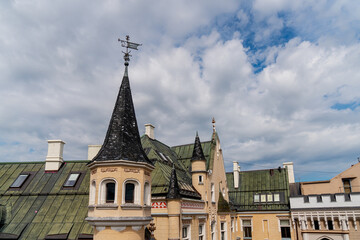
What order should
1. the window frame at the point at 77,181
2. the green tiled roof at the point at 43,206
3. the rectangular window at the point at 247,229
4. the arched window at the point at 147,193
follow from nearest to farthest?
1. the arched window at the point at 147,193
2. the green tiled roof at the point at 43,206
3. the window frame at the point at 77,181
4. the rectangular window at the point at 247,229

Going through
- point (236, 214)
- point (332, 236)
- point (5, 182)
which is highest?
point (5, 182)

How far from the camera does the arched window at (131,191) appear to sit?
13.4 metres

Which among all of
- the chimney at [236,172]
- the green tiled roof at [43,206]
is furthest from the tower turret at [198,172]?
the chimney at [236,172]

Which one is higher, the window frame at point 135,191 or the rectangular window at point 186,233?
the window frame at point 135,191

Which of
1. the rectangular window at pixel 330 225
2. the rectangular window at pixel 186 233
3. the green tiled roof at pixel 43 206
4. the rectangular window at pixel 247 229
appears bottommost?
the rectangular window at pixel 247 229

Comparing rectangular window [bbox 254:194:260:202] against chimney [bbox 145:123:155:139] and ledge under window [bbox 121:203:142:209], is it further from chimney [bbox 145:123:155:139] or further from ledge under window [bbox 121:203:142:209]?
ledge under window [bbox 121:203:142:209]

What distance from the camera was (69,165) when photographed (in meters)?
23.1

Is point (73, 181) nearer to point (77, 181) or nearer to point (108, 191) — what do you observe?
point (77, 181)

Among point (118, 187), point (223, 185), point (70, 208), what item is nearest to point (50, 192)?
point (70, 208)

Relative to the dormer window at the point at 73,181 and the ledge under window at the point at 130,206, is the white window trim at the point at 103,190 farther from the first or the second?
the dormer window at the point at 73,181

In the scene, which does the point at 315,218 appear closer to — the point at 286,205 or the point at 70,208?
the point at 286,205

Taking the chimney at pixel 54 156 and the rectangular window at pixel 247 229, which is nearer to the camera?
the chimney at pixel 54 156

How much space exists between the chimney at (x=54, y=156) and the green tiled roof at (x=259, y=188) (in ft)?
71.6

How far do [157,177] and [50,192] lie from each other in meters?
8.43
